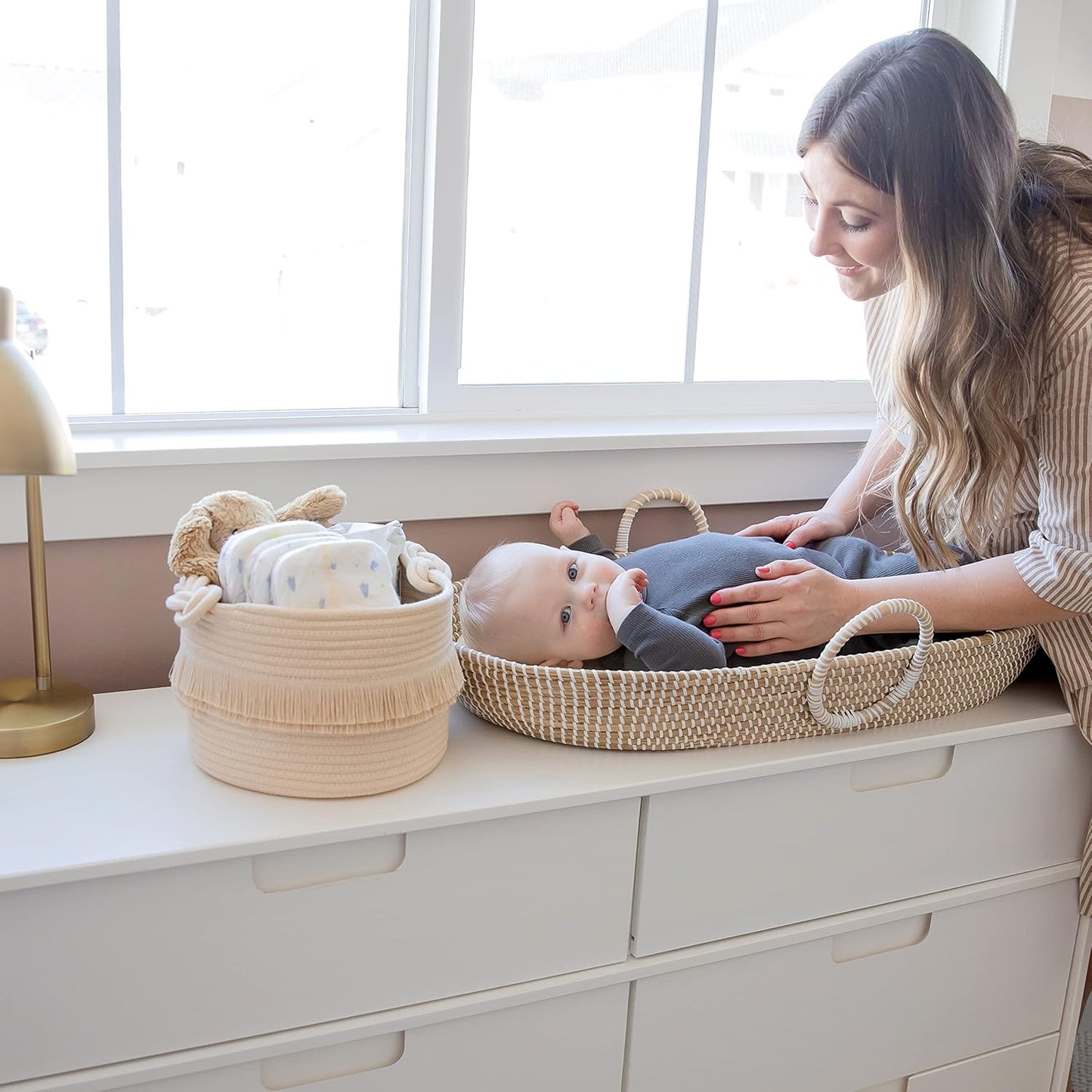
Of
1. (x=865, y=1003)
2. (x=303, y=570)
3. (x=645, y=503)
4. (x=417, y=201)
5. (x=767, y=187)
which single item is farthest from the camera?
(x=767, y=187)

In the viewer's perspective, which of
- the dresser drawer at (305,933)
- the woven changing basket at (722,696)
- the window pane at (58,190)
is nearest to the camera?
the dresser drawer at (305,933)

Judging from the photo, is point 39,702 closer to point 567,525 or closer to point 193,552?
point 193,552

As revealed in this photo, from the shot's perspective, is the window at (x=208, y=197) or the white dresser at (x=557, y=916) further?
the window at (x=208, y=197)

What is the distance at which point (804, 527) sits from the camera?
1539 mm

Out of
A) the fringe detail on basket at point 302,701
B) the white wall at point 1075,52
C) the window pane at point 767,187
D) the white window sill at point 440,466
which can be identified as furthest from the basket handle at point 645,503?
the white wall at point 1075,52

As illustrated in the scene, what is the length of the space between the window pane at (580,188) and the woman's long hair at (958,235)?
1.27 ft

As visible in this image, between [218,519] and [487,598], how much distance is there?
32 cm

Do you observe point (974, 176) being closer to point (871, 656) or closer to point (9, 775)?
point (871, 656)

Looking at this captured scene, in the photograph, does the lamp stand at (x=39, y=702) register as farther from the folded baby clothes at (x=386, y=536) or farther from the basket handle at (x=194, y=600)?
the folded baby clothes at (x=386, y=536)

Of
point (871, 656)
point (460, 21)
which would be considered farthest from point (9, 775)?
point (460, 21)

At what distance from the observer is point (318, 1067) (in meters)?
1.07

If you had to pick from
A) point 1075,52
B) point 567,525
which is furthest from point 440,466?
point 1075,52

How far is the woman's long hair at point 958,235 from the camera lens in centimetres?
121

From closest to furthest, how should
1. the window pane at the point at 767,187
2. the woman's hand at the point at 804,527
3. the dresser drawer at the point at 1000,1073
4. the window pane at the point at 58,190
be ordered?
the window pane at the point at 58,190 → the dresser drawer at the point at 1000,1073 → the woman's hand at the point at 804,527 → the window pane at the point at 767,187
